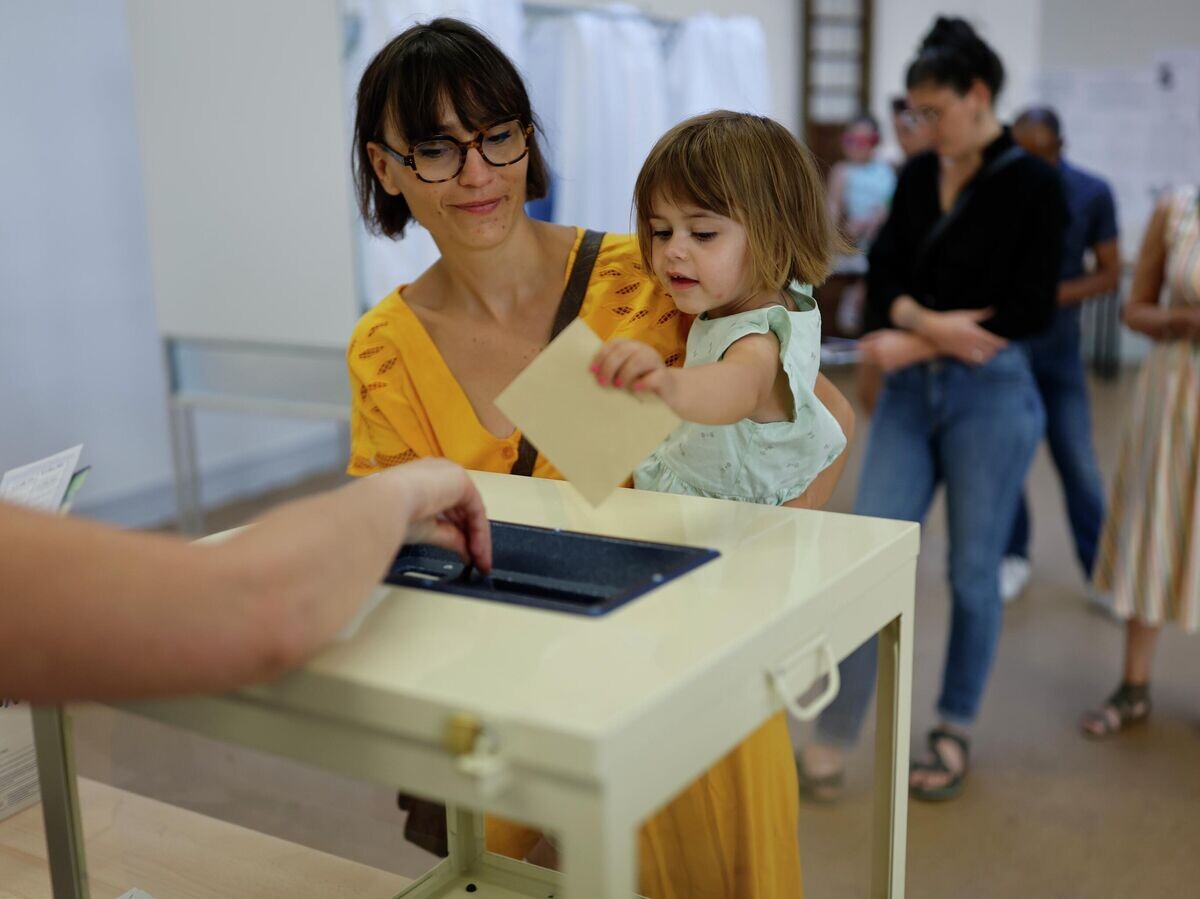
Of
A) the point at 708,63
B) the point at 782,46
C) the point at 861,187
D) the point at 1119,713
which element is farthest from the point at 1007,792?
the point at 782,46

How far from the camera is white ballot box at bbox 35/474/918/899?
1.94ft

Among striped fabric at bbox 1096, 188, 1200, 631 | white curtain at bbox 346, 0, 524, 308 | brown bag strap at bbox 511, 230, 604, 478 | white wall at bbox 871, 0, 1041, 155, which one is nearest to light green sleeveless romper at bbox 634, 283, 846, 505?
brown bag strap at bbox 511, 230, 604, 478


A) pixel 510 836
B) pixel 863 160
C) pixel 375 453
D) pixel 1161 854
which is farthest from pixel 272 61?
pixel 863 160

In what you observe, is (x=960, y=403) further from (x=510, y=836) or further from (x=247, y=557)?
(x=247, y=557)

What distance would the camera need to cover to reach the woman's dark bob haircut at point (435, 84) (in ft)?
4.26

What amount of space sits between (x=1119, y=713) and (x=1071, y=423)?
0.88 metres

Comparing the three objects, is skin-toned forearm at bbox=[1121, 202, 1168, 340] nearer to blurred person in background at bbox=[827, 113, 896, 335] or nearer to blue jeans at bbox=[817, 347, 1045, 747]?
blue jeans at bbox=[817, 347, 1045, 747]

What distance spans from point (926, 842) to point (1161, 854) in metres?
0.40

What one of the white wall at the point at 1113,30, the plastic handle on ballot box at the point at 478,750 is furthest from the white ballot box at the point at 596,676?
the white wall at the point at 1113,30

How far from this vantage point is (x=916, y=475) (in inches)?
91.7

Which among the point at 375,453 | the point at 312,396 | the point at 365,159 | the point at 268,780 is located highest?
the point at 365,159

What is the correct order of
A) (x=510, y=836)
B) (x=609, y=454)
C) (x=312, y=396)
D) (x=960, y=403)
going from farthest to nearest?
(x=312, y=396), (x=960, y=403), (x=510, y=836), (x=609, y=454)

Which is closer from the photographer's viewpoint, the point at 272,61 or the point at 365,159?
the point at 365,159

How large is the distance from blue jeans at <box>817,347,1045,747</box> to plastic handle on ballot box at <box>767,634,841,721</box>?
1.46 m
